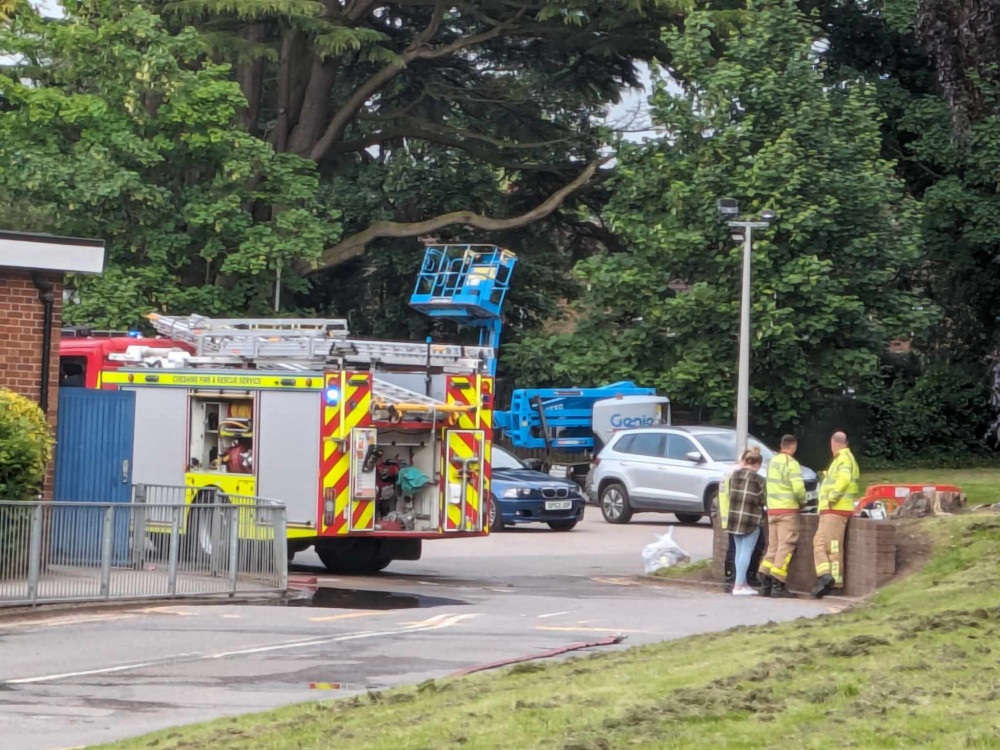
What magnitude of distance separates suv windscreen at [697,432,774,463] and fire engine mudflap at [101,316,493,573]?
892 cm

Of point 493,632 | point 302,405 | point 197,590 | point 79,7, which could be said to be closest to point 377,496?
point 302,405

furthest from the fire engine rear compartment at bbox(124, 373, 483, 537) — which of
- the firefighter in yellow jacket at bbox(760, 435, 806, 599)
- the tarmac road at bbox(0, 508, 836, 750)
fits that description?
the firefighter in yellow jacket at bbox(760, 435, 806, 599)

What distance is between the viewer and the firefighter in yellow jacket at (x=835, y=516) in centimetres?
1705

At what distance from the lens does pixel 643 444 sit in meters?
29.5

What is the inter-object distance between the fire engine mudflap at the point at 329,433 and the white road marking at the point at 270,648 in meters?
4.04

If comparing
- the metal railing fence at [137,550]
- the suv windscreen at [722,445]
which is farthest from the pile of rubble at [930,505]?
the suv windscreen at [722,445]

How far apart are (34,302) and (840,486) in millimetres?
8589

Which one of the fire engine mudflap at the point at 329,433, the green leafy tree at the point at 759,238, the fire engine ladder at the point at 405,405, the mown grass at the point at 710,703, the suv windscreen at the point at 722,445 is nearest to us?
the mown grass at the point at 710,703

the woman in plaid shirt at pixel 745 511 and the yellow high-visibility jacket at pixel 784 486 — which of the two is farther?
the woman in plaid shirt at pixel 745 511

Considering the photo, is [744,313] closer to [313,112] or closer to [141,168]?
[141,168]

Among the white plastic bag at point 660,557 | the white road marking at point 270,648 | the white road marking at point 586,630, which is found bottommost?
the white road marking at point 270,648

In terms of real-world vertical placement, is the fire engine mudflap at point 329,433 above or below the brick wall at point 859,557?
above

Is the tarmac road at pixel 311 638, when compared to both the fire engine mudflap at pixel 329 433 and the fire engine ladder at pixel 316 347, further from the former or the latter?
the fire engine ladder at pixel 316 347

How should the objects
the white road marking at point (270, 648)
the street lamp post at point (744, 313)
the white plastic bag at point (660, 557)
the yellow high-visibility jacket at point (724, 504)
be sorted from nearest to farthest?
the white road marking at point (270, 648) < the yellow high-visibility jacket at point (724, 504) < the white plastic bag at point (660, 557) < the street lamp post at point (744, 313)
